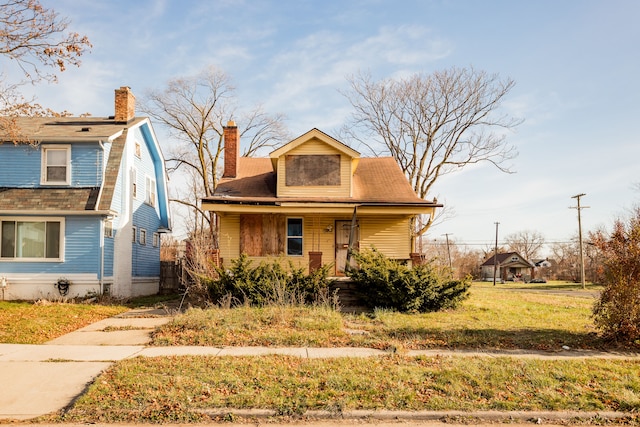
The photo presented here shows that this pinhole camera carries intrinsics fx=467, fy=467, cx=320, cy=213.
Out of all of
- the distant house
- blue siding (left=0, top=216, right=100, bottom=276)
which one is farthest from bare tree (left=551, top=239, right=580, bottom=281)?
blue siding (left=0, top=216, right=100, bottom=276)

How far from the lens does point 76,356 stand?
848 centimetres

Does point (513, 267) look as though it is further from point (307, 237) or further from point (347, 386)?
point (347, 386)

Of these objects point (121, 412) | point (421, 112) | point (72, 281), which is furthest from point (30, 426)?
point (421, 112)

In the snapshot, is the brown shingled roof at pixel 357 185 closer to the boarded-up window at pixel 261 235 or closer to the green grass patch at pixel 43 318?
the boarded-up window at pixel 261 235

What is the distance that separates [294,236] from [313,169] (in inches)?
110

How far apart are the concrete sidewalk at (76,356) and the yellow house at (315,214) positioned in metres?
7.48

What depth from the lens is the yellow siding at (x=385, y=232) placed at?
61.4 feet

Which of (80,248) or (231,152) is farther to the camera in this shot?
(231,152)

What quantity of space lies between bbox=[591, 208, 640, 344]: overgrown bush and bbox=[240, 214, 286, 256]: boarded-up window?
11.5 m

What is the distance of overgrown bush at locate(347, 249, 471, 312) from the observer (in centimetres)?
1313

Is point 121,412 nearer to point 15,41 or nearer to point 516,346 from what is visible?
point 516,346

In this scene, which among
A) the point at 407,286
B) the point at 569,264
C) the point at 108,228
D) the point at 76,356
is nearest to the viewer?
the point at 76,356

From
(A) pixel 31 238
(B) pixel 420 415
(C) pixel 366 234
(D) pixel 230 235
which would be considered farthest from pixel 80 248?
(B) pixel 420 415

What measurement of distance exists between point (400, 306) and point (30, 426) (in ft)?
31.5
